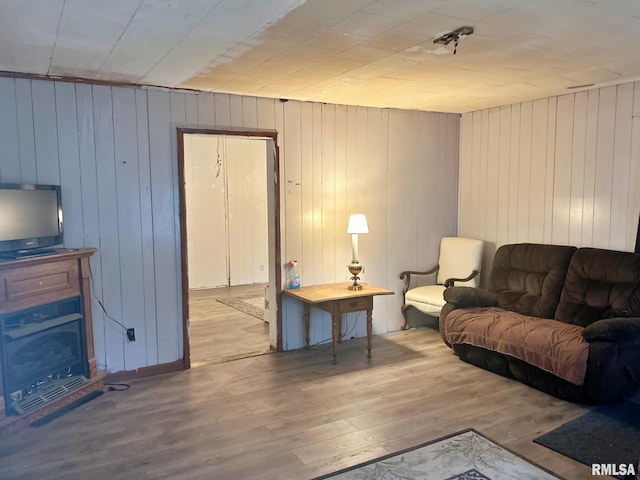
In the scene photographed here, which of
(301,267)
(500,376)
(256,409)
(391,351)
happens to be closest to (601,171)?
(500,376)

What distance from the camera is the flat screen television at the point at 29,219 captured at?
3.21 m

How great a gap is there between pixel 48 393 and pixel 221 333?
2.09 metres

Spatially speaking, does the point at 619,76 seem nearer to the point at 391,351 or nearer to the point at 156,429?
the point at 391,351

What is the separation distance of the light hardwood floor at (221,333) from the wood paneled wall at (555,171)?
2538mm

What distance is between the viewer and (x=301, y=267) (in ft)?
15.6

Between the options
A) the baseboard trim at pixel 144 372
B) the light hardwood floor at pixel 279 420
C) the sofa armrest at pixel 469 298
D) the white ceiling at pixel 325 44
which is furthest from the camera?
the sofa armrest at pixel 469 298

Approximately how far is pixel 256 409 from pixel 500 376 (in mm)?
1963

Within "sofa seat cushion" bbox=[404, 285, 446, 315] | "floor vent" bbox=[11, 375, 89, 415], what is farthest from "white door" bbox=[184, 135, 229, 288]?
"floor vent" bbox=[11, 375, 89, 415]

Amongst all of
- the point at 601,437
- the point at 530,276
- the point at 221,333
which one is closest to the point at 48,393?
the point at 221,333

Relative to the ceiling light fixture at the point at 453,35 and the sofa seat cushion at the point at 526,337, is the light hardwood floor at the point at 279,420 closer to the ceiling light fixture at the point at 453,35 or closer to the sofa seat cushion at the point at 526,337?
the sofa seat cushion at the point at 526,337

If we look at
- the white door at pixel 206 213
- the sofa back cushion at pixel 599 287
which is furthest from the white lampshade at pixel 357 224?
the white door at pixel 206 213

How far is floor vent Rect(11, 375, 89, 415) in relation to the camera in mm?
3166

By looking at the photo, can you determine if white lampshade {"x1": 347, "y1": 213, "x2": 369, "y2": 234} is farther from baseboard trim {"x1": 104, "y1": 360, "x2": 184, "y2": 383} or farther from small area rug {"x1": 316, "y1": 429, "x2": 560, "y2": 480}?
small area rug {"x1": 316, "y1": 429, "x2": 560, "y2": 480}

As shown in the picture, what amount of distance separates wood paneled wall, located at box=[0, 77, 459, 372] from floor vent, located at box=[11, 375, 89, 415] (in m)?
0.36
